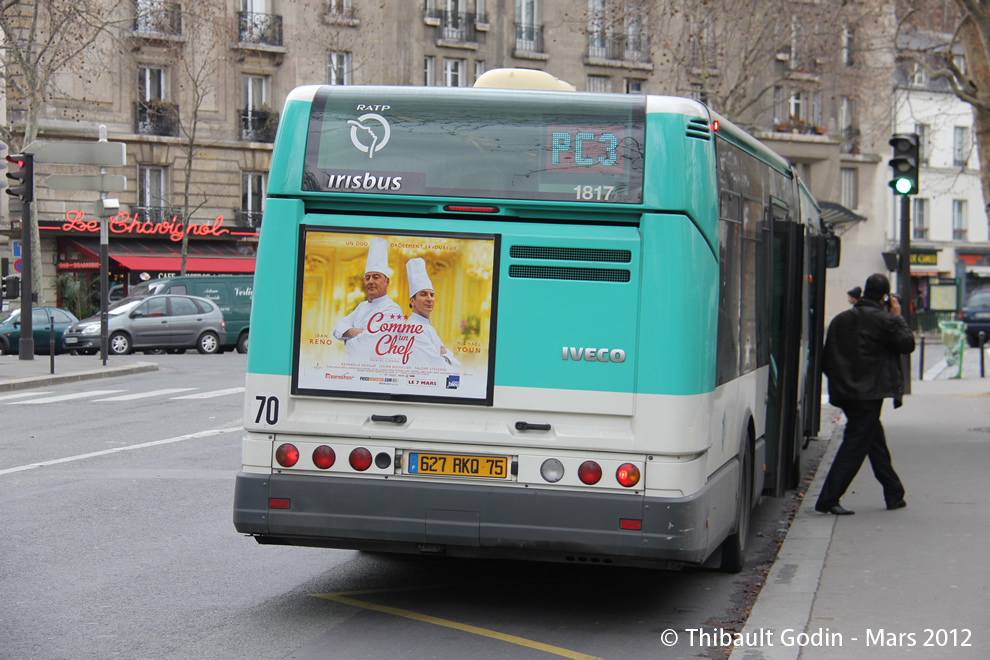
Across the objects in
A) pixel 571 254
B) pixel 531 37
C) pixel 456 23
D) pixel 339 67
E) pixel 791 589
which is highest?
pixel 456 23

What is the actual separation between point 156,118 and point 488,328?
1564 inches

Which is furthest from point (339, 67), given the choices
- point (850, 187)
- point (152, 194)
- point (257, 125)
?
point (850, 187)

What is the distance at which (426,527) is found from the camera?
592 cm

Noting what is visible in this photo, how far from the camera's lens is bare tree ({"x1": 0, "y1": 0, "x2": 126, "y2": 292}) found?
33.8m

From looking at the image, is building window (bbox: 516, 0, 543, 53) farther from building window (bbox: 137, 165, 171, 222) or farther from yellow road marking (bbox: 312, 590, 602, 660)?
yellow road marking (bbox: 312, 590, 602, 660)

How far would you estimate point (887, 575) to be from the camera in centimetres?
707

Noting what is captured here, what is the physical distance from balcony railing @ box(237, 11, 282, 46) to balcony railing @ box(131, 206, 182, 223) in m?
6.89

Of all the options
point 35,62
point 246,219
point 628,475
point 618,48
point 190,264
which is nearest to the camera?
point 628,475

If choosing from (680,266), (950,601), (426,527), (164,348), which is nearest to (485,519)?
(426,527)

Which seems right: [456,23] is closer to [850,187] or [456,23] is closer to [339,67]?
[339,67]

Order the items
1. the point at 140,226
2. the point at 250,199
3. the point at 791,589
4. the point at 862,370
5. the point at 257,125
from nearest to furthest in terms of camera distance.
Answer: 1. the point at 791,589
2. the point at 862,370
3. the point at 140,226
4. the point at 257,125
5. the point at 250,199

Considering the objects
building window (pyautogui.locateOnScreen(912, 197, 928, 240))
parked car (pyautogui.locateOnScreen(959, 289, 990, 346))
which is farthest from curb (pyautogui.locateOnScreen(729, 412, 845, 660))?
building window (pyautogui.locateOnScreen(912, 197, 928, 240))

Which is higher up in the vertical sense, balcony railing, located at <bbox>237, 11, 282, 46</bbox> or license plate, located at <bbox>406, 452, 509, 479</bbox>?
balcony railing, located at <bbox>237, 11, 282, 46</bbox>

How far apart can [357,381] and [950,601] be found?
3.27 metres
